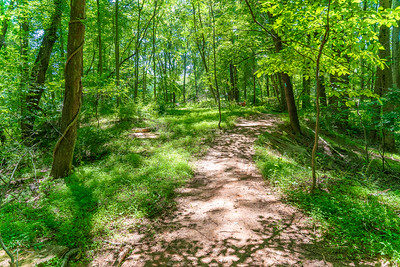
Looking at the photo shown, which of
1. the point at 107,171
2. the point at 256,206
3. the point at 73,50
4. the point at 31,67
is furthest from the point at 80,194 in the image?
the point at 31,67

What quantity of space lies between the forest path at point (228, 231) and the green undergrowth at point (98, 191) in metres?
0.47

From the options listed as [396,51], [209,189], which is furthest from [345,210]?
[396,51]

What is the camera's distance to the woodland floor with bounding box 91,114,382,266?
8.02 ft

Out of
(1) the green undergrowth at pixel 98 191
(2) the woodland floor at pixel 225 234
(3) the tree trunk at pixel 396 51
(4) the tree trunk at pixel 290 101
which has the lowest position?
(2) the woodland floor at pixel 225 234

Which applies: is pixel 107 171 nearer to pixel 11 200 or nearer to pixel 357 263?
pixel 11 200

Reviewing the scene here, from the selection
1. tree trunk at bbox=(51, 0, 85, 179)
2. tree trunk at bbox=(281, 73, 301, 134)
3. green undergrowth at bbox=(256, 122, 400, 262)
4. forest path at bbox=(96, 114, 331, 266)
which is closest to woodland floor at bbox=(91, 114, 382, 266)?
forest path at bbox=(96, 114, 331, 266)

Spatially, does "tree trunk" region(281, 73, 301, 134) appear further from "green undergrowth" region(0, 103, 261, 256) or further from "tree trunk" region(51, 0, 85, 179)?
"tree trunk" region(51, 0, 85, 179)

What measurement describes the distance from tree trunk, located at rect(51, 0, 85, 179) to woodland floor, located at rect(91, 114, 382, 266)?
2831mm

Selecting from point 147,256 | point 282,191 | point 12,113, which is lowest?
point 147,256

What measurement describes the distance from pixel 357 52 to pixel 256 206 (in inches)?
121

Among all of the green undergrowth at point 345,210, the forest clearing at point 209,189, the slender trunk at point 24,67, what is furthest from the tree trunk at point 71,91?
the green undergrowth at point 345,210

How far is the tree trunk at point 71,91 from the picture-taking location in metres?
4.12

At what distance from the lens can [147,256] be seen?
2600mm

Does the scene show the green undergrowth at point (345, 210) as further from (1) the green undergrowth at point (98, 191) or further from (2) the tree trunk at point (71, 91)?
(2) the tree trunk at point (71, 91)
